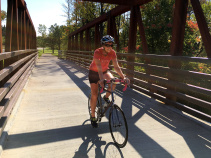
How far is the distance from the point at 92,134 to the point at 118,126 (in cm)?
63

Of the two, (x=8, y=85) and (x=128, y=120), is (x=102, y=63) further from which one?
(x=8, y=85)

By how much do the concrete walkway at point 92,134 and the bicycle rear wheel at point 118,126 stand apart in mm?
119

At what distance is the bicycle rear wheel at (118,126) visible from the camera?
3.06 m

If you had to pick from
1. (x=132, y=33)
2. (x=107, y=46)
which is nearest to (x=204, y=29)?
(x=107, y=46)

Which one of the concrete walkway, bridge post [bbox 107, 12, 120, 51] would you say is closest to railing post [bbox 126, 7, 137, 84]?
bridge post [bbox 107, 12, 120, 51]

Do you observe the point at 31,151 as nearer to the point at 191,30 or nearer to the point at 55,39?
the point at 191,30

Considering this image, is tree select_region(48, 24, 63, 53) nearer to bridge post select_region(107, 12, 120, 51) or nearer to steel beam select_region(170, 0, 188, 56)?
bridge post select_region(107, 12, 120, 51)

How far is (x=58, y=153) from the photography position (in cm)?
296

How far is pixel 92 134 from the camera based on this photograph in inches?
142

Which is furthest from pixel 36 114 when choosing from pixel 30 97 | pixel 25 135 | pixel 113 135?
pixel 113 135

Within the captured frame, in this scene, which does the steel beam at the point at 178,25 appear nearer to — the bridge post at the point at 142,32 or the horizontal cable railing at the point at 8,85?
the bridge post at the point at 142,32

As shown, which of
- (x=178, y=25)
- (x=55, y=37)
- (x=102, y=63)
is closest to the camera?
(x=102, y=63)

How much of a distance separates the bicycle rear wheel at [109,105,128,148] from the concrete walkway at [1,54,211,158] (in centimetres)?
12

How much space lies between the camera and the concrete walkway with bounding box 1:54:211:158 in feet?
9.81
